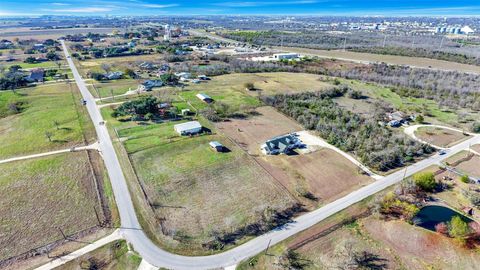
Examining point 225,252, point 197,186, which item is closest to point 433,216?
point 225,252

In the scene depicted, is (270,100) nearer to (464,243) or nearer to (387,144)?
(387,144)

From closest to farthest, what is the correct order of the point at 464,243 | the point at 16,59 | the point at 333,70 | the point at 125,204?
1. the point at 464,243
2. the point at 125,204
3. the point at 333,70
4. the point at 16,59

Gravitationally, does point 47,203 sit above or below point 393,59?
below

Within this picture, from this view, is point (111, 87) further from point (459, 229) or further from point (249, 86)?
point (459, 229)

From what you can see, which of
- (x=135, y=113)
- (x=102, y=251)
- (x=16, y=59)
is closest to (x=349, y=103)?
(x=135, y=113)

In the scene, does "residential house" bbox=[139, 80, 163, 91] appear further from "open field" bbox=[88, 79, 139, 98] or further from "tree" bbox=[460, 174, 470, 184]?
"tree" bbox=[460, 174, 470, 184]

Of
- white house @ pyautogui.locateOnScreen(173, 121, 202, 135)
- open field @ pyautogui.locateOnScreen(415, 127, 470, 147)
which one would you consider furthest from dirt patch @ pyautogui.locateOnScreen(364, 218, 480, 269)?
white house @ pyautogui.locateOnScreen(173, 121, 202, 135)

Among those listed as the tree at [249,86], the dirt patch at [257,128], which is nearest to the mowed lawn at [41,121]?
the dirt patch at [257,128]
